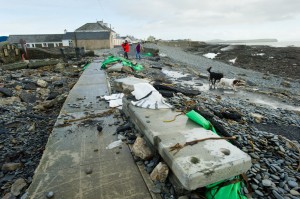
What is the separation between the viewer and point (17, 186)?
299 centimetres

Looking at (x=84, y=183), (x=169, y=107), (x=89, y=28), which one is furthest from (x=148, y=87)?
(x=89, y=28)

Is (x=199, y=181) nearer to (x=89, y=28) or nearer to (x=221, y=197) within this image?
(x=221, y=197)

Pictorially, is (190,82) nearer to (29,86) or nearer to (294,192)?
(29,86)

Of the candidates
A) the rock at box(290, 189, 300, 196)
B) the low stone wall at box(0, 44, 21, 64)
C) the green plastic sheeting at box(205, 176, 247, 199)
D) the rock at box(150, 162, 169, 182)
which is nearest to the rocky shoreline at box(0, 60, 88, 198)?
the rock at box(150, 162, 169, 182)

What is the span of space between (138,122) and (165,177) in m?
1.43

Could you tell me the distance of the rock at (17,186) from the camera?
9.46ft

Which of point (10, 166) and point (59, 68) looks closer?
point (10, 166)

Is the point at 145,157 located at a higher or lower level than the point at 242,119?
higher

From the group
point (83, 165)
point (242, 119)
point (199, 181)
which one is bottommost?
point (242, 119)

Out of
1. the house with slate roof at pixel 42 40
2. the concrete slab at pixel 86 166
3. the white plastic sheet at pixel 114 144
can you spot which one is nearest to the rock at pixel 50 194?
the concrete slab at pixel 86 166

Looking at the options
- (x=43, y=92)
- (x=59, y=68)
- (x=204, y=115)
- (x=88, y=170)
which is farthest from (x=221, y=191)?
(x=59, y=68)

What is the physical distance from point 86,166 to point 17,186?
1.11 meters

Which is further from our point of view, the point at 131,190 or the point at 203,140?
the point at 203,140

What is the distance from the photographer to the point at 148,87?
194 inches
